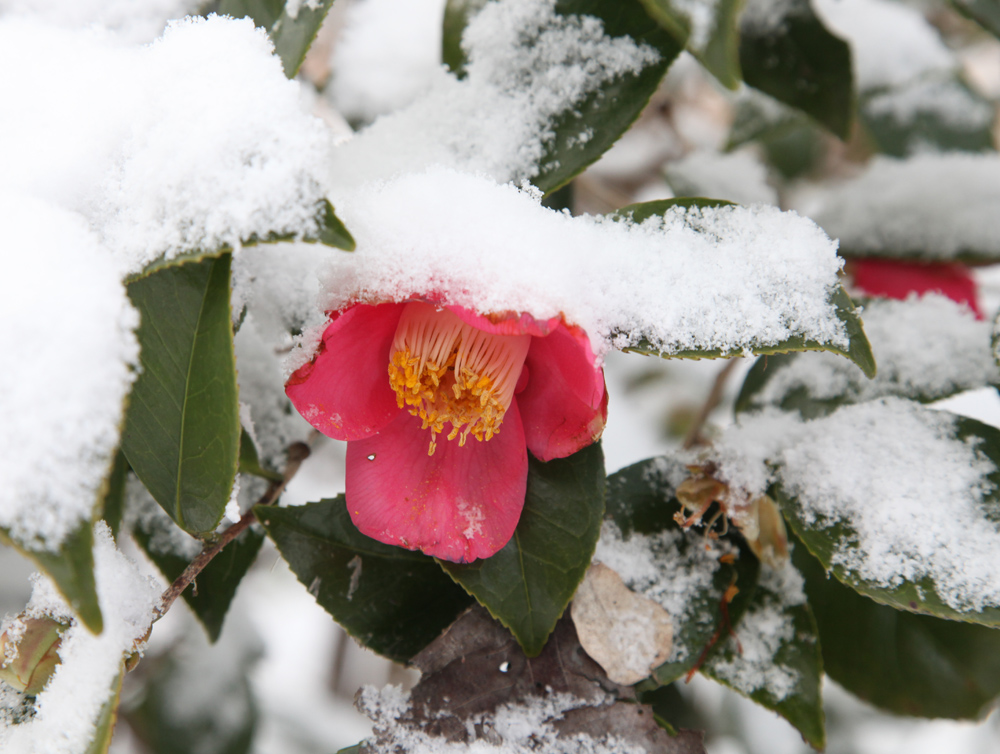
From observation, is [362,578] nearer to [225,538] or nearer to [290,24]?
[225,538]

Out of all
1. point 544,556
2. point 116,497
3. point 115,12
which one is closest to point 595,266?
point 544,556

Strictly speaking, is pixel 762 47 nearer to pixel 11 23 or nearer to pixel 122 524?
pixel 11 23

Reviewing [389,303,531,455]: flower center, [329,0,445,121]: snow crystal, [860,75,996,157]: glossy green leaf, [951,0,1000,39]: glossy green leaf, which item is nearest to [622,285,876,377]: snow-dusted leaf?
[389,303,531,455]: flower center

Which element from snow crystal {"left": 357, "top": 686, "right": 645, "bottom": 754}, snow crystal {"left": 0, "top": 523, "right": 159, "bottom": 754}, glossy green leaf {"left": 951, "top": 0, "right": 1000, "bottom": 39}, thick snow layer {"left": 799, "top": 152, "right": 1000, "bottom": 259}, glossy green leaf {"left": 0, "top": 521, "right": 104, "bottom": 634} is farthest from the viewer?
thick snow layer {"left": 799, "top": 152, "right": 1000, "bottom": 259}

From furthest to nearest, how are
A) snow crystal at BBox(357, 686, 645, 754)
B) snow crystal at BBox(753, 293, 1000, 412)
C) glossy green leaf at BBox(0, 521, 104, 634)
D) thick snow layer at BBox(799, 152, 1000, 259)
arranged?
thick snow layer at BBox(799, 152, 1000, 259), snow crystal at BBox(753, 293, 1000, 412), snow crystal at BBox(357, 686, 645, 754), glossy green leaf at BBox(0, 521, 104, 634)

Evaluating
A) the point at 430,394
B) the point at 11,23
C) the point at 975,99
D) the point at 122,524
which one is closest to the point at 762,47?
the point at 975,99

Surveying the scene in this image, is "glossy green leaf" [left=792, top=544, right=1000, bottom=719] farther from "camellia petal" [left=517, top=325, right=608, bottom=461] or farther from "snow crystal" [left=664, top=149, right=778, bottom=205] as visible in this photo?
"snow crystal" [left=664, top=149, right=778, bottom=205]
